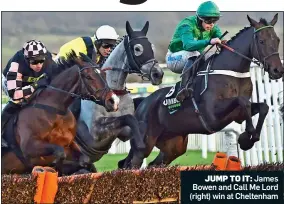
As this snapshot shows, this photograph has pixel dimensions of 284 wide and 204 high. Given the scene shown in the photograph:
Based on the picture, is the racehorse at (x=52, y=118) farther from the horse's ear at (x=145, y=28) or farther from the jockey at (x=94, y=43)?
the horse's ear at (x=145, y=28)

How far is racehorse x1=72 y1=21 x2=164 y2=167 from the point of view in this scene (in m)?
4.31

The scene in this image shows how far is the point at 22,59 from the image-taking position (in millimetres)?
4137

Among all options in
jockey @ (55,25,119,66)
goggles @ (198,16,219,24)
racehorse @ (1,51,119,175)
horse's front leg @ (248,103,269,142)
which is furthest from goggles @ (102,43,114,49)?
horse's front leg @ (248,103,269,142)

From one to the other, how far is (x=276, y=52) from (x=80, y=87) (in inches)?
50.3

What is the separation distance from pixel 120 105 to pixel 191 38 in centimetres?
66

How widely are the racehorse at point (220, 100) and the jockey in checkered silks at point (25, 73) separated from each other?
0.71 m

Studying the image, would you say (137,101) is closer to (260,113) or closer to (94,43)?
(94,43)

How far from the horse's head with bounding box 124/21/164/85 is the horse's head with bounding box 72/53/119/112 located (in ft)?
1.05

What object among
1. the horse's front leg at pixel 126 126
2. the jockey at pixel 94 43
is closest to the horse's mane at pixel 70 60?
the jockey at pixel 94 43

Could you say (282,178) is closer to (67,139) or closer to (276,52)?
(276,52)

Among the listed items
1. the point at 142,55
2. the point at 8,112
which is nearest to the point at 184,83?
the point at 142,55

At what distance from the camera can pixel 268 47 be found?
4316mm

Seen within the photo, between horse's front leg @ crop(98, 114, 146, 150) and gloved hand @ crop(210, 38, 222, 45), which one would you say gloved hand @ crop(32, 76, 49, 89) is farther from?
gloved hand @ crop(210, 38, 222, 45)

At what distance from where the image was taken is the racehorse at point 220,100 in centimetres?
432
